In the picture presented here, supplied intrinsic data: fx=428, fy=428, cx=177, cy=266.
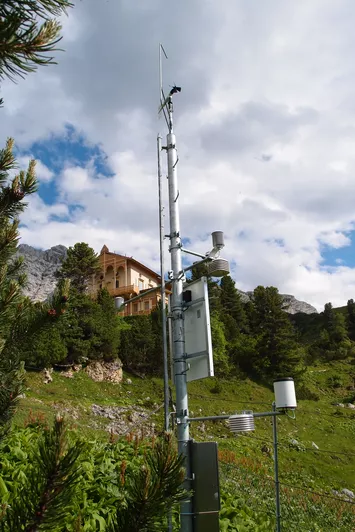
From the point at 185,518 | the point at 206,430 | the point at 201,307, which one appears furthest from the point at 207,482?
the point at 206,430

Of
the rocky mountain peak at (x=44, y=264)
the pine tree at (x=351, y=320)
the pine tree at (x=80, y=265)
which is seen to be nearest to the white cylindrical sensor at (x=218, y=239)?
the pine tree at (x=80, y=265)

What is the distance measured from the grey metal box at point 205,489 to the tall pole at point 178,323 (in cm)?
7

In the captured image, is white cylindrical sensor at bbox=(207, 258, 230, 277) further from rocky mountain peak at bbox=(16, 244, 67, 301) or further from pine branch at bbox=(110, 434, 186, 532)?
rocky mountain peak at bbox=(16, 244, 67, 301)

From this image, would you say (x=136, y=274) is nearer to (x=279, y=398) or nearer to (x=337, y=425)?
(x=337, y=425)

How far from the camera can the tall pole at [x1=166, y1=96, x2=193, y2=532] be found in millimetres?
4037

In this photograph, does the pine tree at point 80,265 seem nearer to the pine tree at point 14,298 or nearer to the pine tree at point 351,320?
the pine tree at point 14,298

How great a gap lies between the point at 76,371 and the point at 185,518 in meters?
22.6

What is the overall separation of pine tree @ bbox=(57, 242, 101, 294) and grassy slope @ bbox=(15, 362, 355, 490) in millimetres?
12323

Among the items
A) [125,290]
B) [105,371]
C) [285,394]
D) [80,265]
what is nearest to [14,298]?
[285,394]

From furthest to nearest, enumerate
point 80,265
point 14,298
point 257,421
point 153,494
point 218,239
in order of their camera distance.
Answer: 1. point 80,265
2. point 257,421
3. point 218,239
4. point 14,298
5. point 153,494

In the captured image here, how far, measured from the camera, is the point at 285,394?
17.1 feet

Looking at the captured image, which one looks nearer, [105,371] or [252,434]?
[252,434]

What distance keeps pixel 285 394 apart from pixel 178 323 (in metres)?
1.64

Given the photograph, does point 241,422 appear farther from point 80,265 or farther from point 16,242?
point 80,265
